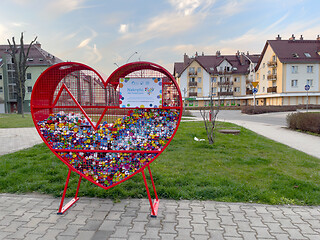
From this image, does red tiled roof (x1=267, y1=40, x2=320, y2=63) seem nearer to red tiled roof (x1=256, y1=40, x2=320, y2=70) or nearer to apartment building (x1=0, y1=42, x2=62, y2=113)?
red tiled roof (x1=256, y1=40, x2=320, y2=70)

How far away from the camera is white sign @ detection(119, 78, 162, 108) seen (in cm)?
351

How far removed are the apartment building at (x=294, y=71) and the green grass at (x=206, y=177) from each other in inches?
1650

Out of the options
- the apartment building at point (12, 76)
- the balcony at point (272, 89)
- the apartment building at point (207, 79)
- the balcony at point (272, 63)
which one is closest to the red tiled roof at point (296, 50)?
the balcony at point (272, 63)

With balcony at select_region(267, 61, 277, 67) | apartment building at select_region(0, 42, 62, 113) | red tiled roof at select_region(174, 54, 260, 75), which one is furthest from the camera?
red tiled roof at select_region(174, 54, 260, 75)

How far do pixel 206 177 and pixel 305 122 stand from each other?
34.1 feet

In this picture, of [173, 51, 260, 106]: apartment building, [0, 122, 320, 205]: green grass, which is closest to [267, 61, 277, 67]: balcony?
[173, 51, 260, 106]: apartment building

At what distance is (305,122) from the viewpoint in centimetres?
1324

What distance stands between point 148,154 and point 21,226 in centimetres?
184

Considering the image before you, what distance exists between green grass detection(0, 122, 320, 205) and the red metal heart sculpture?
92 cm

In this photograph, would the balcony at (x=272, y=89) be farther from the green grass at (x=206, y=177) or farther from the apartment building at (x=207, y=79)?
the green grass at (x=206, y=177)

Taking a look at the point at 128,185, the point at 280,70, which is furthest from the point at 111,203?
the point at 280,70

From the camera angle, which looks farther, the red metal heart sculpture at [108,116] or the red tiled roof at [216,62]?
the red tiled roof at [216,62]

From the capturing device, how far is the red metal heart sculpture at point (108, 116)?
3543 millimetres

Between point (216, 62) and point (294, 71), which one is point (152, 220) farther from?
point (216, 62)
